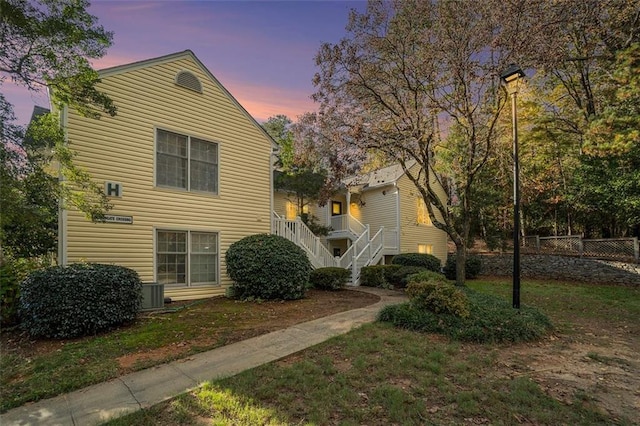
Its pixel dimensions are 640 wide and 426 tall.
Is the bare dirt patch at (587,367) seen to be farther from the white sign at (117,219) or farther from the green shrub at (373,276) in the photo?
the white sign at (117,219)

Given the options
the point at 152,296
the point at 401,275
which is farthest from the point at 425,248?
the point at 152,296

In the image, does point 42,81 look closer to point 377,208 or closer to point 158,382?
point 158,382

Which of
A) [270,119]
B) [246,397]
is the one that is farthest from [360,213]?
[246,397]

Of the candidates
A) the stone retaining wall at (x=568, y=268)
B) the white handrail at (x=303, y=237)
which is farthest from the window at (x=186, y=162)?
the stone retaining wall at (x=568, y=268)

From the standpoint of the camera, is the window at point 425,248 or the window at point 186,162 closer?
the window at point 186,162

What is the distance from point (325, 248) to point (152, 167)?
289 inches

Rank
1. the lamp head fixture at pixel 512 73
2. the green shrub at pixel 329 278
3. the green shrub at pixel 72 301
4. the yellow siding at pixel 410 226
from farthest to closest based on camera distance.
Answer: the yellow siding at pixel 410 226 < the green shrub at pixel 329 278 < the lamp head fixture at pixel 512 73 < the green shrub at pixel 72 301

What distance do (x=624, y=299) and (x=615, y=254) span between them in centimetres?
463

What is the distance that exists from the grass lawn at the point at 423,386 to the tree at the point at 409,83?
6.09 meters

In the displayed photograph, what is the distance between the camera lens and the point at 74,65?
6.37 meters

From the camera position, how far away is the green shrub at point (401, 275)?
40.5 ft

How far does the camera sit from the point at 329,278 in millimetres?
11562

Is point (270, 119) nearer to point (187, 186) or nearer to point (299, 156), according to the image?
point (299, 156)

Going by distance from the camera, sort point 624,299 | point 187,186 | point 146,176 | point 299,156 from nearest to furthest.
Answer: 1. point 146,176
2. point 187,186
3. point 624,299
4. point 299,156
